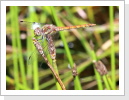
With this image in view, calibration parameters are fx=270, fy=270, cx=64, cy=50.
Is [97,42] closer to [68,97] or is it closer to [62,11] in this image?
[62,11]

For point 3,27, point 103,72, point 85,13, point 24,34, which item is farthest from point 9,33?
point 103,72

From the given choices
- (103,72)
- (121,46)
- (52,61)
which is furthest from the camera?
(121,46)

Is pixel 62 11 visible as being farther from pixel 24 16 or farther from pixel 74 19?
pixel 24 16

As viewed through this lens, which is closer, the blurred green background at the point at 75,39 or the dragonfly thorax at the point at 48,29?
the dragonfly thorax at the point at 48,29

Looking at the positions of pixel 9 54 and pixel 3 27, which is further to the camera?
pixel 9 54

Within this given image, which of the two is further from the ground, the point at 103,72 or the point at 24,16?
the point at 24,16

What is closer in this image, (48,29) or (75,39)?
(48,29)

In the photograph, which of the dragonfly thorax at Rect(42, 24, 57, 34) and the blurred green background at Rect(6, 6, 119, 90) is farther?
the blurred green background at Rect(6, 6, 119, 90)

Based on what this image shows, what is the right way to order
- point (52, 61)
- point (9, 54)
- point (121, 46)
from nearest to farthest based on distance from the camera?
point (52, 61), point (121, 46), point (9, 54)

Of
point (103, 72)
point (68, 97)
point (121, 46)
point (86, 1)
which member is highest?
point (86, 1)

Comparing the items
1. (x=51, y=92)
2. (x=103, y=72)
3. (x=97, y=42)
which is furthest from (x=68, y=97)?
(x=97, y=42)
